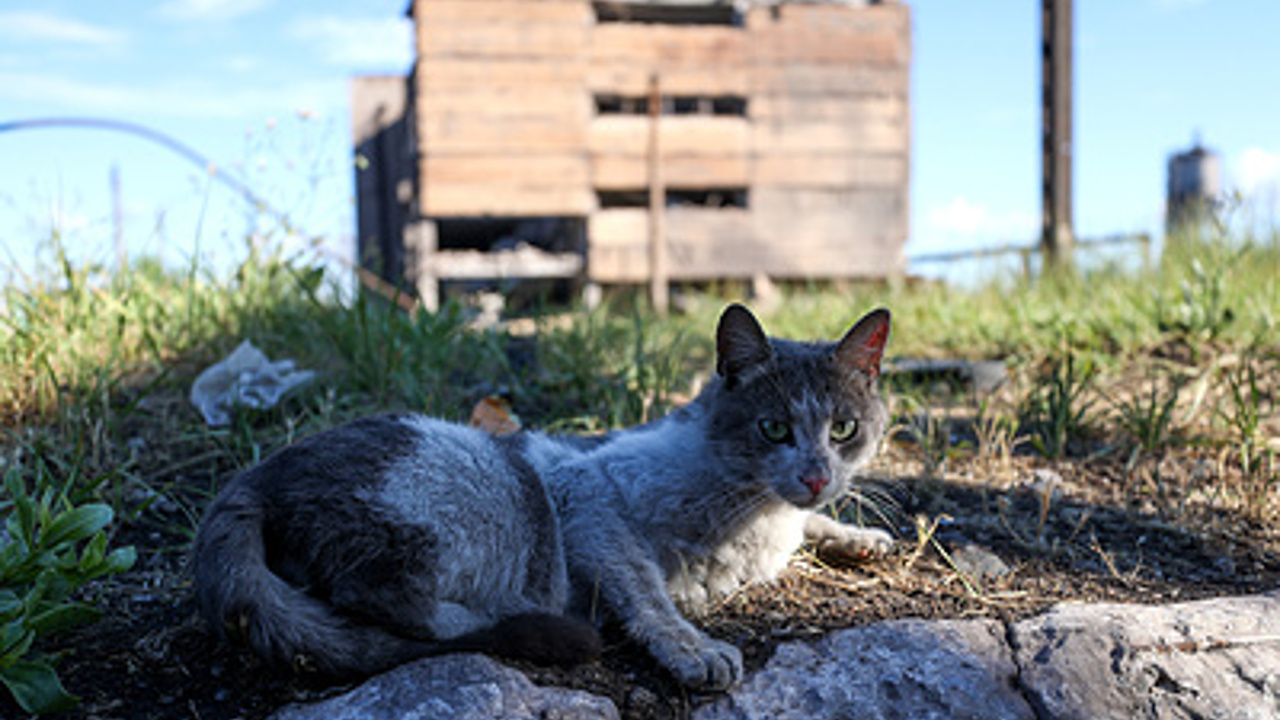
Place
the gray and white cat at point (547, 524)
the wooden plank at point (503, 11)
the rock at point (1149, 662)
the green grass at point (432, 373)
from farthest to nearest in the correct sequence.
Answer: the wooden plank at point (503, 11)
the green grass at point (432, 373)
the rock at point (1149, 662)
the gray and white cat at point (547, 524)

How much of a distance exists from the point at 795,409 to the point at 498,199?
791 cm

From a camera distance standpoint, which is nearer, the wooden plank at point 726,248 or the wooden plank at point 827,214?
the wooden plank at point 726,248

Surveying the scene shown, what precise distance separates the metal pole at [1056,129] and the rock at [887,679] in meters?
6.09

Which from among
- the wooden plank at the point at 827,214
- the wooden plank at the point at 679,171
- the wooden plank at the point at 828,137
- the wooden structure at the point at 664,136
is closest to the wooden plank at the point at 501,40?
the wooden structure at the point at 664,136

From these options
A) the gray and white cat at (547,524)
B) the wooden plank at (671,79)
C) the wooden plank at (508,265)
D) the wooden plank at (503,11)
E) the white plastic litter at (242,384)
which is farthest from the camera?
the wooden plank at (671,79)

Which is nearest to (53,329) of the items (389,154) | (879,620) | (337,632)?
(337,632)

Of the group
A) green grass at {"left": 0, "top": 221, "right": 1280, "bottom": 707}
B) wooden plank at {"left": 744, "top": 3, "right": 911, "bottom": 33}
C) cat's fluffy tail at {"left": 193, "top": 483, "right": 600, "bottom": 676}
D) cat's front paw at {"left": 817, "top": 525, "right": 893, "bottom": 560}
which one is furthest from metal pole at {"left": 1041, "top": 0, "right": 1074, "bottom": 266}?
cat's fluffy tail at {"left": 193, "top": 483, "right": 600, "bottom": 676}

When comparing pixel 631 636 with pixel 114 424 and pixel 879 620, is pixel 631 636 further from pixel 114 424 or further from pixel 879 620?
pixel 114 424

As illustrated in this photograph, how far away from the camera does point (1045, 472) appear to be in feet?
12.2

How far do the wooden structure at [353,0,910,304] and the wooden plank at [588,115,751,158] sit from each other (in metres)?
0.02

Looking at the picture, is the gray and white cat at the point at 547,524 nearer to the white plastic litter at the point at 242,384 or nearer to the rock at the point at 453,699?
the rock at the point at 453,699

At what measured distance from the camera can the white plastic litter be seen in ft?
12.4

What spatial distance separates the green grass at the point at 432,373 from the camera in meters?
3.45

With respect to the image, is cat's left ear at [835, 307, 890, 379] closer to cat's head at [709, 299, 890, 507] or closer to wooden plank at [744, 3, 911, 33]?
cat's head at [709, 299, 890, 507]
